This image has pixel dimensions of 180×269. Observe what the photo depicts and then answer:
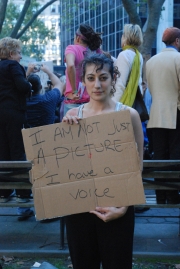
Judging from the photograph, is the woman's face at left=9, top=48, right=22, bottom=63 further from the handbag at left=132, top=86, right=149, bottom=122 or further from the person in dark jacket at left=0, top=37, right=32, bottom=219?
the handbag at left=132, top=86, right=149, bottom=122

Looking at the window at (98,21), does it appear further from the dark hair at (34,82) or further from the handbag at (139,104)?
the handbag at (139,104)

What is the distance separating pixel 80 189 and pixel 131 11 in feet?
31.7

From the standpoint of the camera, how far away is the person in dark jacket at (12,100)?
197 inches

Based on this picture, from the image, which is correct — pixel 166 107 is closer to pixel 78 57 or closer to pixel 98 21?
pixel 78 57

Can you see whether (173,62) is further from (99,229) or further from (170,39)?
(99,229)

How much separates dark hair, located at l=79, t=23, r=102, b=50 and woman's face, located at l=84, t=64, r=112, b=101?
2.33m

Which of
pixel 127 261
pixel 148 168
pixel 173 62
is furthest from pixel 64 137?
pixel 173 62

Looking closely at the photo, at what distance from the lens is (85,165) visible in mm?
2748

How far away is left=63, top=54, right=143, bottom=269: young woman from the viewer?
280 cm

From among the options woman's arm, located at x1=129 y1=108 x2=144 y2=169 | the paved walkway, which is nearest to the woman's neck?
woman's arm, located at x1=129 y1=108 x2=144 y2=169

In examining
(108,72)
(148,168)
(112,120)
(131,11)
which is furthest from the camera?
(131,11)

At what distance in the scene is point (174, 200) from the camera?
4.68 metres

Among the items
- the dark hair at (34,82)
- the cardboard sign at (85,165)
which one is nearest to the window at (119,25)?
the dark hair at (34,82)

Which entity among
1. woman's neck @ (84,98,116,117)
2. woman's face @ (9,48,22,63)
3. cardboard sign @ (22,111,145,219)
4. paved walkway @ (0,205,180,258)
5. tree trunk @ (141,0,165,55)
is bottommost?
paved walkway @ (0,205,180,258)
